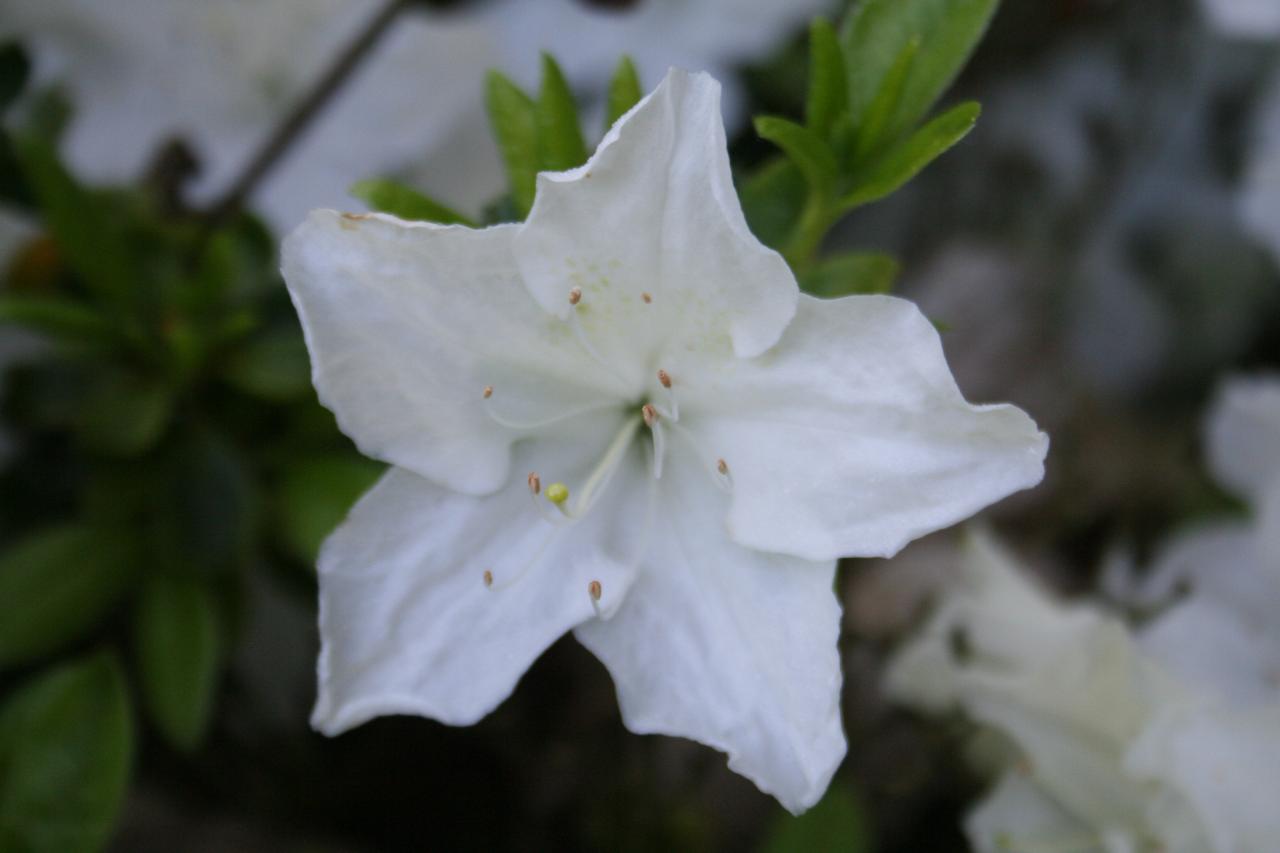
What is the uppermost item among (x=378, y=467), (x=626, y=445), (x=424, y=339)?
(x=424, y=339)

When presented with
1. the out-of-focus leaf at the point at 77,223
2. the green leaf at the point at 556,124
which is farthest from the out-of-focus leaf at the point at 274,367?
the green leaf at the point at 556,124

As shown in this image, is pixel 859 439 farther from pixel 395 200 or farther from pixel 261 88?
pixel 261 88

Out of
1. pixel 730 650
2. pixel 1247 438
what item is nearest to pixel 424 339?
pixel 730 650

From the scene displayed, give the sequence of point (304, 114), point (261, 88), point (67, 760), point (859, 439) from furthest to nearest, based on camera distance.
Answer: point (261, 88)
point (304, 114)
point (67, 760)
point (859, 439)

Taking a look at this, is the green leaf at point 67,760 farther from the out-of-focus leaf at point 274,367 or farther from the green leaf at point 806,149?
the green leaf at point 806,149

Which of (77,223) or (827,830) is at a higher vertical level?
(77,223)

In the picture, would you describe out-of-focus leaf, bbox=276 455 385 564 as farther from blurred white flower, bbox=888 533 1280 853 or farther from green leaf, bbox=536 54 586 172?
blurred white flower, bbox=888 533 1280 853

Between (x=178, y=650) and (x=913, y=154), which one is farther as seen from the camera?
(x=178, y=650)
